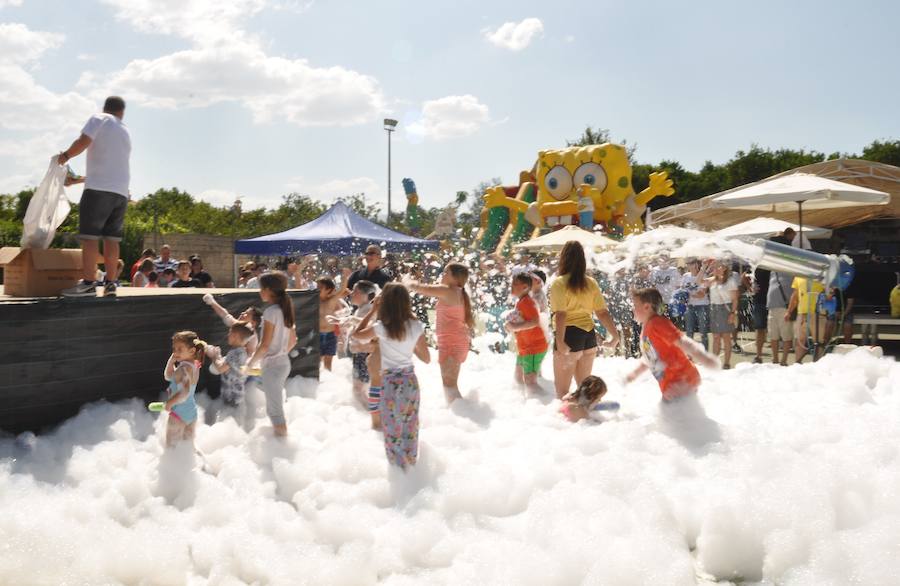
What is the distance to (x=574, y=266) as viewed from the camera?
244 inches

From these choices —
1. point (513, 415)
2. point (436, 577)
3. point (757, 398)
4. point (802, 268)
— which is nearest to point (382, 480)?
point (436, 577)

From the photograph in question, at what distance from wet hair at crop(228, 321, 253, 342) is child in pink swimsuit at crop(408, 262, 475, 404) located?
4.70 ft

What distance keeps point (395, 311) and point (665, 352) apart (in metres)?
2.21

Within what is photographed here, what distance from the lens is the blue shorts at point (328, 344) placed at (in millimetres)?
7914

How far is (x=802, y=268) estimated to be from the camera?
25.2 feet

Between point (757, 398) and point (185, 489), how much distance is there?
4.83 m

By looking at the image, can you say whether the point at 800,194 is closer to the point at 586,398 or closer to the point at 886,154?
the point at 586,398

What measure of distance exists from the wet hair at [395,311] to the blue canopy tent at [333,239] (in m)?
9.64

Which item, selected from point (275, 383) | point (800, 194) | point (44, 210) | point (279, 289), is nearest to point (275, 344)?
point (275, 383)

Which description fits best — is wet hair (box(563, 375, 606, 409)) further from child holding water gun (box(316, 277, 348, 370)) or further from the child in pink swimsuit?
child holding water gun (box(316, 277, 348, 370))

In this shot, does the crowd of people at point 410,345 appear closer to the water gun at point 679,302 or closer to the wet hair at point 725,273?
the wet hair at point 725,273

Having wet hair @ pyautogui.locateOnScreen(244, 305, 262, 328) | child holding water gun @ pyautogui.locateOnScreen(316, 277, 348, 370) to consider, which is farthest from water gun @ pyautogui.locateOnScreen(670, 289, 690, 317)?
wet hair @ pyautogui.locateOnScreen(244, 305, 262, 328)

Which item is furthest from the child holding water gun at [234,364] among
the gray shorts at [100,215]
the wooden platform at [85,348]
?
the gray shorts at [100,215]

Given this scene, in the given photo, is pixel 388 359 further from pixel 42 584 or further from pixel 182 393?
pixel 42 584
